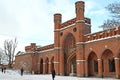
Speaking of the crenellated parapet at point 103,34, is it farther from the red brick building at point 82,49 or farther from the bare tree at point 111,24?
the bare tree at point 111,24

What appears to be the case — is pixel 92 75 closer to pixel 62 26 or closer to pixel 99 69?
pixel 99 69

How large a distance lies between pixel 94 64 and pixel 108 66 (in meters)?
3.03

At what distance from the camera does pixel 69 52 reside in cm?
4109

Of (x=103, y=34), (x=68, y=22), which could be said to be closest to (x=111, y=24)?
(x=103, y=34)

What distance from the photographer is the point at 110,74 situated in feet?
107

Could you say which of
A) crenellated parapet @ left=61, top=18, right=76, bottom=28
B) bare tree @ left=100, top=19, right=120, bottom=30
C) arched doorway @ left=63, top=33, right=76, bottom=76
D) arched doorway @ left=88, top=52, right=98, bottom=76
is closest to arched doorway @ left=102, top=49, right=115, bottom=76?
arched doorway @ left=88, top=52, right=98, bottom=76

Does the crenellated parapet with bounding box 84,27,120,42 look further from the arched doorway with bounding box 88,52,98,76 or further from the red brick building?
the arched doorway with bounding box 88,52,98,76

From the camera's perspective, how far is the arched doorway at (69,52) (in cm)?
4052

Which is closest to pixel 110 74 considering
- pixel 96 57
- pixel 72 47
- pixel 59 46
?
pixel 96 57

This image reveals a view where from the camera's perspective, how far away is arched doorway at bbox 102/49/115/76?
3256cm

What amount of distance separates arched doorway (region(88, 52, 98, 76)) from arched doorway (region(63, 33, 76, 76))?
14.3ft

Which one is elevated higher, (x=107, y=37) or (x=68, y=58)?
(x=107, y=37)

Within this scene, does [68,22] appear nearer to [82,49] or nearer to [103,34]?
[82,49]

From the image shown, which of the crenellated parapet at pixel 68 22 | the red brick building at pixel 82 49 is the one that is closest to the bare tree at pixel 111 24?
the red brick building at pixel 82 49
